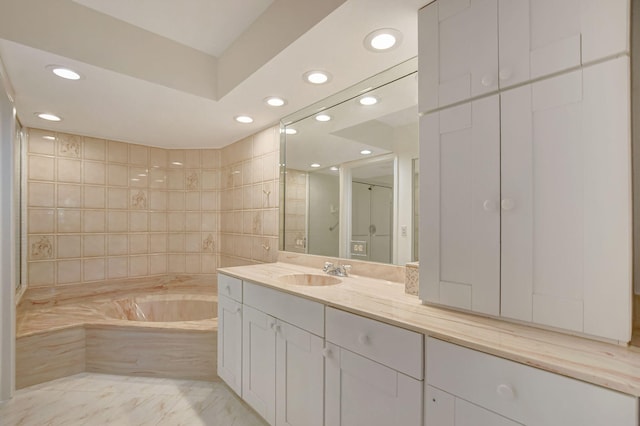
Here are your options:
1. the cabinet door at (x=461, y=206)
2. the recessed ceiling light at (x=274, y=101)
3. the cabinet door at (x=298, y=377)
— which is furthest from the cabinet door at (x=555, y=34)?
the recessed ceiling light at (x=274, y=101)

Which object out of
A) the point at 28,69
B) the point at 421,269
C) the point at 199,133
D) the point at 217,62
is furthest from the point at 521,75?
the point at 199,133

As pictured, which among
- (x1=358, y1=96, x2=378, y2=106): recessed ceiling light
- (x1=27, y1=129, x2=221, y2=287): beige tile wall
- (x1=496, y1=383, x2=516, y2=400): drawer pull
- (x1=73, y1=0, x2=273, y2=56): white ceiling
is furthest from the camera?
(x1=27, y1=129, x2=221, y2=287): beige tile wall

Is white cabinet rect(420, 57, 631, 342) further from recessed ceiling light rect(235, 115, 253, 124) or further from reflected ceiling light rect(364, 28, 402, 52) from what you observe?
recessed ceiling light rect(235, 115, 253, 124)

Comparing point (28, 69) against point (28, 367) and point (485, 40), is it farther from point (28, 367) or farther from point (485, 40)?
point (485, 40)

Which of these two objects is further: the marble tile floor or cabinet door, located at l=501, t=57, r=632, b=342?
the marble tile floor

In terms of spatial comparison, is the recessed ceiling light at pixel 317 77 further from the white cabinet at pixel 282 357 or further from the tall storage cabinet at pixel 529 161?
the white cabinet at pixel 282 357

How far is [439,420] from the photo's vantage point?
88 cm

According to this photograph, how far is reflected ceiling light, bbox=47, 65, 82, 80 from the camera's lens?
1569 millimetres

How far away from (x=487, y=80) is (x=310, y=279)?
4.59 ft

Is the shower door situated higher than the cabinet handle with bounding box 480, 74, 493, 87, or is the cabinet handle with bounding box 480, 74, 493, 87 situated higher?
the cabinet handle with bounding box 480, 74, 493, 87

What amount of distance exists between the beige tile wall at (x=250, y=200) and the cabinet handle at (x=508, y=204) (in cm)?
182

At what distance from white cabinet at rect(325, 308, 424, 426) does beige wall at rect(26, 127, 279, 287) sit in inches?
56.9

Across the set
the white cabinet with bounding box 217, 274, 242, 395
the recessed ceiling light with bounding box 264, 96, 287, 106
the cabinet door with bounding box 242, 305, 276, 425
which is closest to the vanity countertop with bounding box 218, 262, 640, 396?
the cabinet door with bounding box 242, 305, 276, 425

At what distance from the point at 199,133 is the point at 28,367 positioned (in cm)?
214
